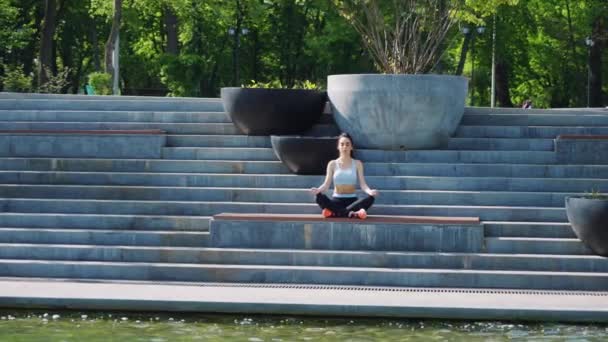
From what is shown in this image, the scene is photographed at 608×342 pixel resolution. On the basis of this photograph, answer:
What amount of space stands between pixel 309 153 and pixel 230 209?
4.68 feet

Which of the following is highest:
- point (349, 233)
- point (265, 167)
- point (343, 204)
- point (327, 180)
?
point (265, 167)

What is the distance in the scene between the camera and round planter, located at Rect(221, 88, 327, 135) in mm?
16406

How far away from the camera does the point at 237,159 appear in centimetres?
1584

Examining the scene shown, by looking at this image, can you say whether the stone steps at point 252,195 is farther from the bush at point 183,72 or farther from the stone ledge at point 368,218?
the bush at point 183,72

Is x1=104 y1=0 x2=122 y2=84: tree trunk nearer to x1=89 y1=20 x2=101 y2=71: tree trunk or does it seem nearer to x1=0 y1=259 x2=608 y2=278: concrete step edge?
x1=0 y1=259 x2=608 y2=278: concrete step edge

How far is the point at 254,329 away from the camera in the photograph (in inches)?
395

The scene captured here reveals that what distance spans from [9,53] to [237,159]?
3536 cm

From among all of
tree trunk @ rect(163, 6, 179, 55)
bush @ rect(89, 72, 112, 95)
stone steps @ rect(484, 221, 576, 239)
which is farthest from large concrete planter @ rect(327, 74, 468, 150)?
tree trunk @ rect(163, 6, 179, 55)

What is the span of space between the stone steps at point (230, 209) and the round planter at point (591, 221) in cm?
92

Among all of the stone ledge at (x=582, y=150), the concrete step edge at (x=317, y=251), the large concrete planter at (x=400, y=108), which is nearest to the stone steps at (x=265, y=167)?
the stone ledge at (x=582, y=150)

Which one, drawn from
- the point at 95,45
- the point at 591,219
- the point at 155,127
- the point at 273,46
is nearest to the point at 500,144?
the point at 591,219

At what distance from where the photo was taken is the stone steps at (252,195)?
46.5 ft

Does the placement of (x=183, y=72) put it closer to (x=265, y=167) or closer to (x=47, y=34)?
(x=47, y=34)

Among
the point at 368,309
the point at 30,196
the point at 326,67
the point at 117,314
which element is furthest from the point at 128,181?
the point at 326,67
